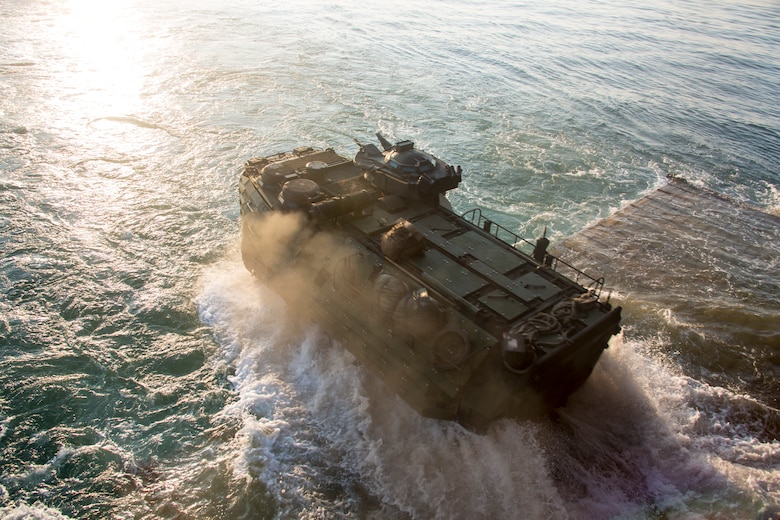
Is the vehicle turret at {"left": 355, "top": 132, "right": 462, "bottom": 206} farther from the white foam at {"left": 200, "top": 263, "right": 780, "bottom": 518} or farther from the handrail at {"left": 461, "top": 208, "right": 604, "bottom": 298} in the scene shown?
the white foam at {"left": 200, "top": 263, "right": 780, "bottom": 518}

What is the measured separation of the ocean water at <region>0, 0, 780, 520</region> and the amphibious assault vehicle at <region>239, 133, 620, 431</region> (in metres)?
1.53

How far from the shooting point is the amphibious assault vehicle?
1078cm

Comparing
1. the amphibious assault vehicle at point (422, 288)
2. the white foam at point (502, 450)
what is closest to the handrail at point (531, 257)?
the amphibious assault vehicle at point (422, 288)

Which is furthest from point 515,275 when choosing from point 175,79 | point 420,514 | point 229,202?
point 175,79

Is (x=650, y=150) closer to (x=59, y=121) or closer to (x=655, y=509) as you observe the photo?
(x=655, y=509)

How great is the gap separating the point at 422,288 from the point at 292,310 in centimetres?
519

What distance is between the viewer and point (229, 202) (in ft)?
76.2

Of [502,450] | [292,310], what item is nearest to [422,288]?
[502,450]

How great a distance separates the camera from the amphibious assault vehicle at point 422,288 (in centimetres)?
1078

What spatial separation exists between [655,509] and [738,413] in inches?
172

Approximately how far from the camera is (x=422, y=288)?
11.7 m

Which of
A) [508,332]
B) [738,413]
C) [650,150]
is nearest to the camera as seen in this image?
[508,332]

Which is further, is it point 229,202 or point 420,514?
point 229,202

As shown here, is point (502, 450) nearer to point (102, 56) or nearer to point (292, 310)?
point (292, 310)
